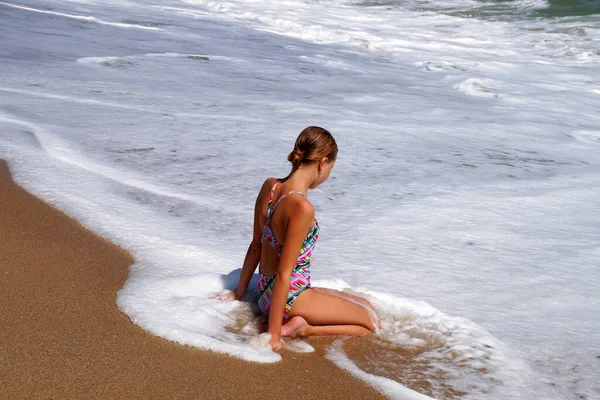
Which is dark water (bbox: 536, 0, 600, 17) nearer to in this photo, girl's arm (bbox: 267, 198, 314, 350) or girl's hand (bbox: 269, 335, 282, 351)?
girl's arm (bbox: 267, 198, 314, 350)

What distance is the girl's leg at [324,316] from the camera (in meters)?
3.35

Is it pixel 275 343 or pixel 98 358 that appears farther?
pixel 275 343

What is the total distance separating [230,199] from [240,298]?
1.83 m

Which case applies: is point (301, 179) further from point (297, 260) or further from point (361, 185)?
point (361, 185)

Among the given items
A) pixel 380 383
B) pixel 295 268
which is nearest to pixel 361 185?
pixel 295 268

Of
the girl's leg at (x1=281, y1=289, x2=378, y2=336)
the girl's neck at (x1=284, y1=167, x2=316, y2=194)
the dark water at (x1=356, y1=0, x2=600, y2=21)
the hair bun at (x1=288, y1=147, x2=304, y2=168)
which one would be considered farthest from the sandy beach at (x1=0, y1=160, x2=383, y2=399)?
the dark water at (x1=356, y1=0, x2=600, y2=21)

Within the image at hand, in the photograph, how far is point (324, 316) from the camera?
3.40 meters

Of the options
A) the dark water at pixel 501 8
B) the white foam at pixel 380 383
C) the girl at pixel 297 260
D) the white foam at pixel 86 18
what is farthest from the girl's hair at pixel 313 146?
the dark water at pixel 501 8

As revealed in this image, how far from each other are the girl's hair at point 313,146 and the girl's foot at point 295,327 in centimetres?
69

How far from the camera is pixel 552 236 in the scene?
517 cm

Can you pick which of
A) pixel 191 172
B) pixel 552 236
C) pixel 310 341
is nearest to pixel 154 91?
pixel 191 172

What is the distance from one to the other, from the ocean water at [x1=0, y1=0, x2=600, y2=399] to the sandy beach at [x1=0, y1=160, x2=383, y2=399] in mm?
108

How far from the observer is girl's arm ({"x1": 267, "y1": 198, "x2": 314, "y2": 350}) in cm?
317

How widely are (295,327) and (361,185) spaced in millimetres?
2831
